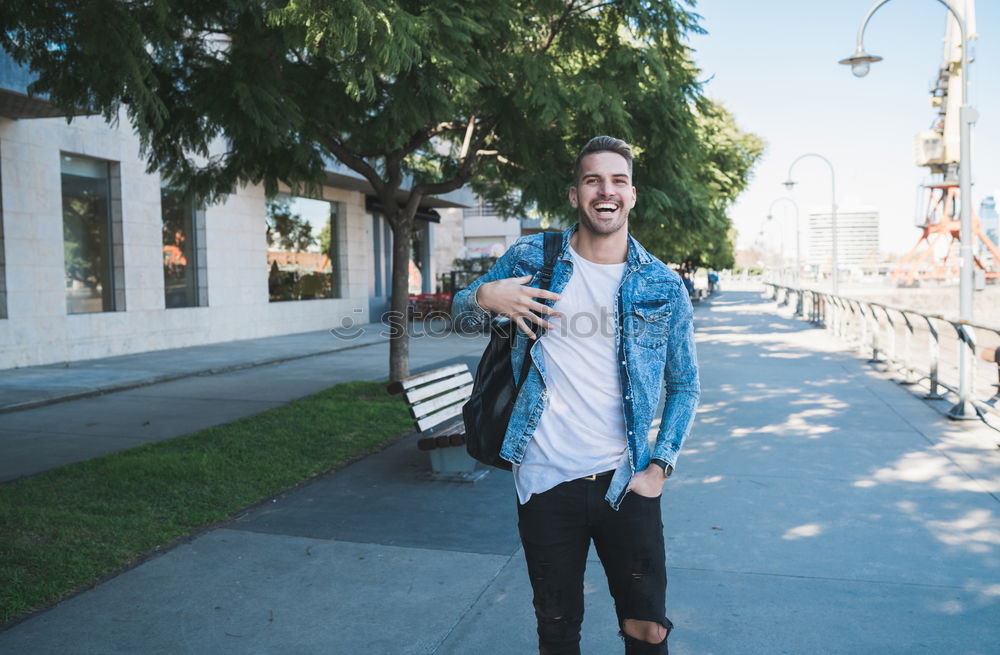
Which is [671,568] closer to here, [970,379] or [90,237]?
[970,379]

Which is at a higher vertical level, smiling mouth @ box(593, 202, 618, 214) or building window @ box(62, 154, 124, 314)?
building window @ box(62, 154, 124, 314)

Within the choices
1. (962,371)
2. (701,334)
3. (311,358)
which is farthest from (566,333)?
(701,334)

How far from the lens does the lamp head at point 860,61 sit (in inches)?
510

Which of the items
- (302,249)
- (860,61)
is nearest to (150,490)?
(860,61)

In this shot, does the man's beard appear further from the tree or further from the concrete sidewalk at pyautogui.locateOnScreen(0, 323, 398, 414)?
the concrete sidewalk at pyautogui.locateOnScreen(0, 323, 398, 414)

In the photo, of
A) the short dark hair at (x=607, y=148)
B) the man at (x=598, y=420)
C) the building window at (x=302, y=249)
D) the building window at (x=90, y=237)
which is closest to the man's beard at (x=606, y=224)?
the man at (x=598, y=420)

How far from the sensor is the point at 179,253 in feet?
57.3

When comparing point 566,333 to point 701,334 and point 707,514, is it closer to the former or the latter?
point 707,514

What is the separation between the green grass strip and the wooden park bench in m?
0.99

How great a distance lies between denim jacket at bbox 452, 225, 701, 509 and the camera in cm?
238

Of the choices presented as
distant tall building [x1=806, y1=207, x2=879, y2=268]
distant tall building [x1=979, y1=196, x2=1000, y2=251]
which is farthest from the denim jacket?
distant tall building [x1=806, y1=207, x2=879, y2=268]

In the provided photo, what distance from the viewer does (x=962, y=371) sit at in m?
8.45

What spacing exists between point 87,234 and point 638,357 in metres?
15.0

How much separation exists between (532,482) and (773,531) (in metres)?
3.16
